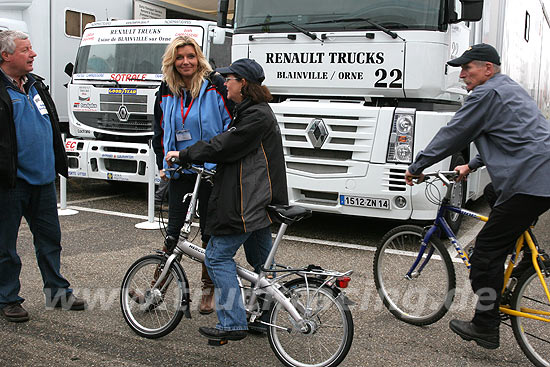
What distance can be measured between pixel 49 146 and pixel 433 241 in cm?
277

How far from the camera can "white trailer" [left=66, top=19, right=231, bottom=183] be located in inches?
356

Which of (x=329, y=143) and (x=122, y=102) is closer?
(x=329, y=143)

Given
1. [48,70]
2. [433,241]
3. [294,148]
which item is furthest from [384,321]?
[48,70]

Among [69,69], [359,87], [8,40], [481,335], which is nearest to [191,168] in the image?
[8,40]

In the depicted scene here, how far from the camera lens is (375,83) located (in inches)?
263

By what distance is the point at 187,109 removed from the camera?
4309 millimetres

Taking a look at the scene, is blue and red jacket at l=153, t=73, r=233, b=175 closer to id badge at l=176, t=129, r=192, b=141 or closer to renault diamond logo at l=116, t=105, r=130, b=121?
id badge at l=176, t=129, r=192, b=141

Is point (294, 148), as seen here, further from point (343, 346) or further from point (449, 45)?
point (343, 346)

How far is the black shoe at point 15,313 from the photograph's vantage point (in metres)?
4.32

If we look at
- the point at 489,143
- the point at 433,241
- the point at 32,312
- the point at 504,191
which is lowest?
the point at 32,312

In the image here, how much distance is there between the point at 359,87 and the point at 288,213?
11.5 ft

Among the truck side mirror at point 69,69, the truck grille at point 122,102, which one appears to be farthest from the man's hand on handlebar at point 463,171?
the truck side mirror at point 69,69

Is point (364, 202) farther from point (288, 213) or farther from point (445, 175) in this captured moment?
point (288, 213)

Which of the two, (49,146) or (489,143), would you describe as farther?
(49,146)
